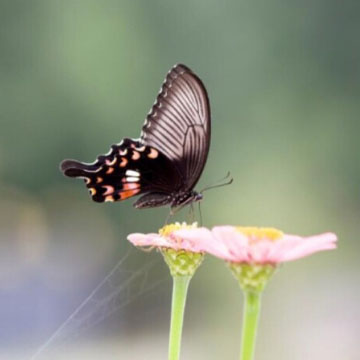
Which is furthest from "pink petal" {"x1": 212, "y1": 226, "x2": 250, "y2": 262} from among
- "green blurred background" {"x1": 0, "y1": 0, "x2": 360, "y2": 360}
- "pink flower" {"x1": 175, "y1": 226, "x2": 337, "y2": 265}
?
"green blurred background" {"x1": 0, "y1": 0, "x2": 360, "y2": 360}

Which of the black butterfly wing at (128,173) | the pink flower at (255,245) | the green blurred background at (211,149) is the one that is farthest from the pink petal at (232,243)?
the green blurred background at (211,149)

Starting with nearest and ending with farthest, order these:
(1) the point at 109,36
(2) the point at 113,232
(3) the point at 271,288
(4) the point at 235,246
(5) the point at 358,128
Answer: (4) the point at 235,246 → (3) the point at 271,288 → (2) the point at 113,232 → (1) the point at 109,36 → (5) the point at 358,128

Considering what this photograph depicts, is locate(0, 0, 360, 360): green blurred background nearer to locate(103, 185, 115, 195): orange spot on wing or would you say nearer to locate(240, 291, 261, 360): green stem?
locate(103, 185, 115, 195): orange spot on wing

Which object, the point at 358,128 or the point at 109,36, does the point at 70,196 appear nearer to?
the point at 109,36

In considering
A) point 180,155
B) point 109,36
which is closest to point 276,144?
point 109,36

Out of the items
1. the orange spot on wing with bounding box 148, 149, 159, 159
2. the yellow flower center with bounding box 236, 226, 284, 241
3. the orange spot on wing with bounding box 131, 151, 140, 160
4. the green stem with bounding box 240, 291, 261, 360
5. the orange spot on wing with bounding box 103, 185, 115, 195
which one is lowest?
the green stem with bounding box 240, 291, 261, 360

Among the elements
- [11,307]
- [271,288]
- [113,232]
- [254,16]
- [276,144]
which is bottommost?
[11,307]
